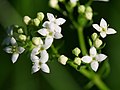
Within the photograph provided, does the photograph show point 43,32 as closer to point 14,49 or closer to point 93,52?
point 14,49

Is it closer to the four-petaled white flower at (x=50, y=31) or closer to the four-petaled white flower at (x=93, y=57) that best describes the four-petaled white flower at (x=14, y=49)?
the four-petaled white flower at (x=50, y=31)

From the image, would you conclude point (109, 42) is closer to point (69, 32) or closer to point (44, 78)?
point (69, 32)

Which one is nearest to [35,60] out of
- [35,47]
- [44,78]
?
[35,47]

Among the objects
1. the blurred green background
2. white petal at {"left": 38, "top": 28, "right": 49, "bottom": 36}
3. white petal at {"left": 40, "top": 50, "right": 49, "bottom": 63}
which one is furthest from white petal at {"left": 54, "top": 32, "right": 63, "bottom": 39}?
the blurred green background

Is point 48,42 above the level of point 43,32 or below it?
below

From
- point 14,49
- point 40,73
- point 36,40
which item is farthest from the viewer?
point 40,73

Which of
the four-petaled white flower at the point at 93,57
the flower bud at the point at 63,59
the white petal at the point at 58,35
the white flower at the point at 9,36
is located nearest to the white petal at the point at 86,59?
the four-petaled white flower at the point at 93,57

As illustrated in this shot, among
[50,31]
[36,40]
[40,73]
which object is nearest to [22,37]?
[36,40]
